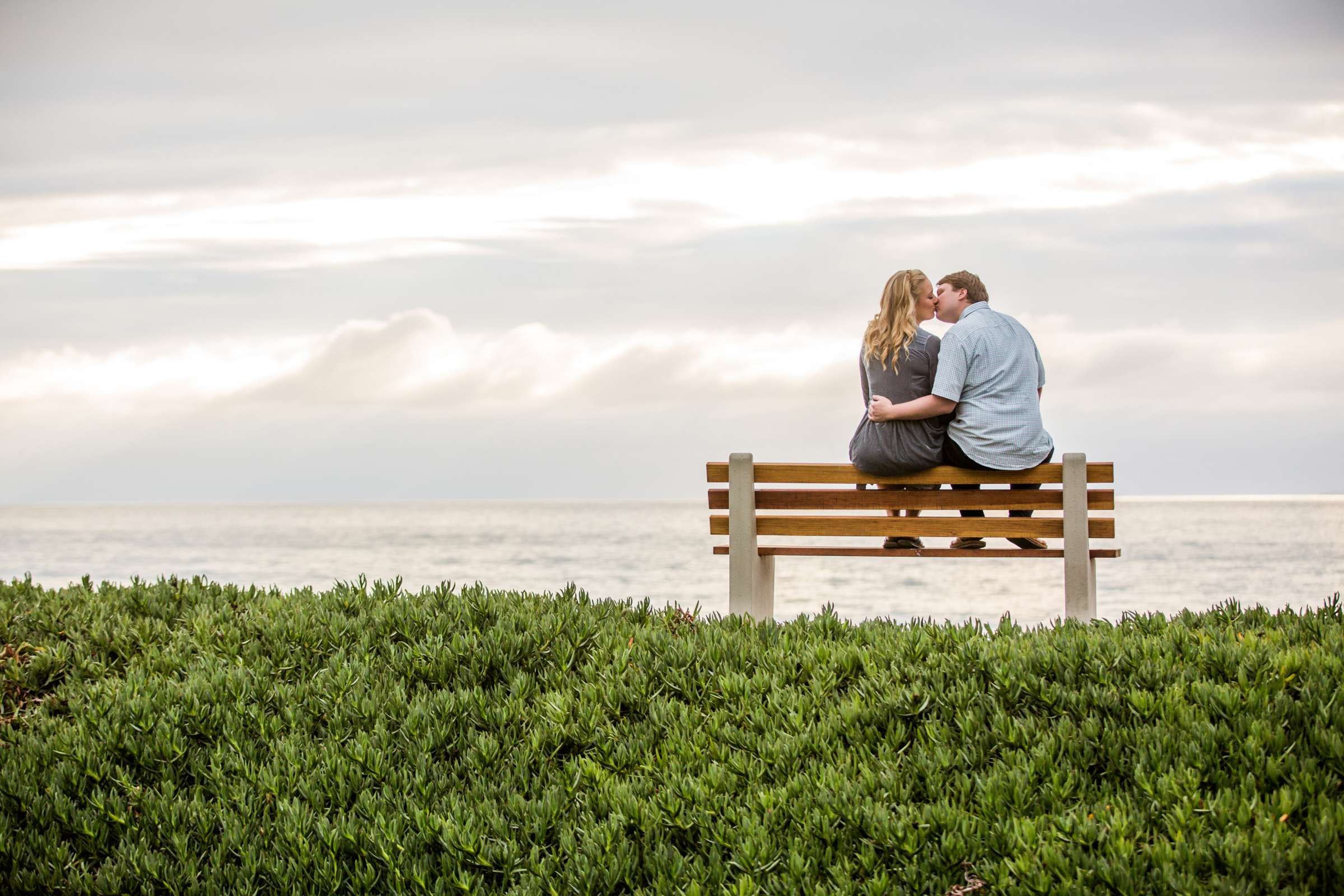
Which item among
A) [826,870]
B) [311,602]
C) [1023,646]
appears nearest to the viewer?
[826,870]

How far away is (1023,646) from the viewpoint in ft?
17.8

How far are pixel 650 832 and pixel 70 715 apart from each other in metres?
4.11

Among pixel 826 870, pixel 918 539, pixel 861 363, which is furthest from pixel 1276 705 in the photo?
pixel 861 363

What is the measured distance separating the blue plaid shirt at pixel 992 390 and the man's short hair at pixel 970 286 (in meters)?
0.19

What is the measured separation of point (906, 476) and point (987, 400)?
79cm

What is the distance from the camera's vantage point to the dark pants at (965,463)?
739 centimetres

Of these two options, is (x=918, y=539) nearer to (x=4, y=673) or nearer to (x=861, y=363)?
(x=861, y=363)

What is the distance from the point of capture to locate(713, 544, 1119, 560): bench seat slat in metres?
7.31

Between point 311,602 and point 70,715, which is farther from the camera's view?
point 311,602

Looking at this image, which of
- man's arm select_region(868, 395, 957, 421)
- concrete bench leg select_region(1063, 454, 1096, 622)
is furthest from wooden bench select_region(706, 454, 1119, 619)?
man's arm select_region(868, 395, 957, 421)

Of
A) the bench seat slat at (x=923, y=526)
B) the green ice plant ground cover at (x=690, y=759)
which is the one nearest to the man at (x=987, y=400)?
the bench seat slat at (x=923, y=526)

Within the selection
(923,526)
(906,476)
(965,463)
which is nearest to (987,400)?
(965,463)

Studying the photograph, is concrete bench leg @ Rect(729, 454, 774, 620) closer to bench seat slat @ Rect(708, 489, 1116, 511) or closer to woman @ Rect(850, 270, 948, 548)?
bench seat slat @ Rect(708, 489, 1116, 511)

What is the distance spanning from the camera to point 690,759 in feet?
15.8
